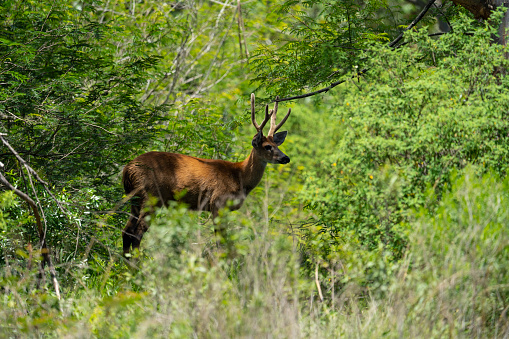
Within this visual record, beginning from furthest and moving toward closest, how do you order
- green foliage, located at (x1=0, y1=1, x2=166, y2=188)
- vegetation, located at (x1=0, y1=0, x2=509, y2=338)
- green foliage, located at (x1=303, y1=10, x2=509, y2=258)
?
green foliage, located at (x1=0, y1=1, x2=166, y2=188), green foliage, located at (x1=303, y1=10, x2=509, y2=258), vegetation, located at (x1=0, y1=0, x2=509, y2=338)

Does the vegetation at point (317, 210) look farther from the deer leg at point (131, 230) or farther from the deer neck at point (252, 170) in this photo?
the deer neck at point (252, 170)

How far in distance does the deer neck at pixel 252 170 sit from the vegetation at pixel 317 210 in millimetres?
874

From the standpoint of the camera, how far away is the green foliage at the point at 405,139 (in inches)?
243

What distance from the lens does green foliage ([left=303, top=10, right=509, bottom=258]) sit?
6.16 metres

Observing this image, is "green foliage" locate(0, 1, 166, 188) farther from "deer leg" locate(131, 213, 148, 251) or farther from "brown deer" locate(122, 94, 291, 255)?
"deer leg" locate(131, 213, 148, 251)

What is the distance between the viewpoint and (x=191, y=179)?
9.22 m

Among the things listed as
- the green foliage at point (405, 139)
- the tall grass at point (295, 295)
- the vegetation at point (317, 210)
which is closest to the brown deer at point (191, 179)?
the vegetation at point (317, 210)

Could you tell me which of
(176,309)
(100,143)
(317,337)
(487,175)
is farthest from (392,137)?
(100,143)

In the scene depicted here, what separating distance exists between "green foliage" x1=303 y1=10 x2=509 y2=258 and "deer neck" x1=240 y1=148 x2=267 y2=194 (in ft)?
10.4

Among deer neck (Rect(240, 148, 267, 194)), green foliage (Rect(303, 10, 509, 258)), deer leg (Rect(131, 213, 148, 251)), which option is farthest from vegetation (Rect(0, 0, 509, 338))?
deer neck (Rect(240, 148, 267, 194))

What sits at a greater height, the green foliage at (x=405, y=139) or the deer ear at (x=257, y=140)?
the green foliage at (x=405, y=139)

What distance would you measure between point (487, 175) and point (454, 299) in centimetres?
163

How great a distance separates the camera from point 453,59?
6.78m

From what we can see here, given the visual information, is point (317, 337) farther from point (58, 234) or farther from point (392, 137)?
point (58, 234)
